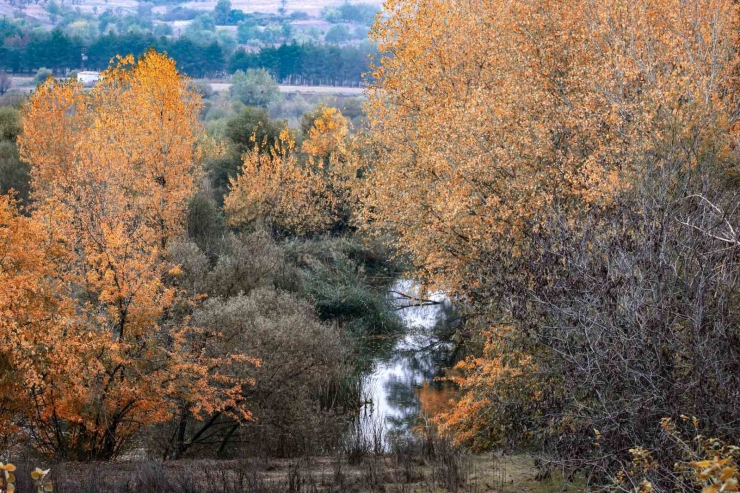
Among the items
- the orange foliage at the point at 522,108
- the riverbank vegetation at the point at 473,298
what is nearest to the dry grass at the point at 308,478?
the riverbank vegetation at the point at 473,298

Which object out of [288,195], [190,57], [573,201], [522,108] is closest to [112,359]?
[573,201]

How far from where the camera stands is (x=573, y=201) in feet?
43.7

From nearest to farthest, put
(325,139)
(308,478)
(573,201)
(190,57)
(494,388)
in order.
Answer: (308,478), (494,388), (573,201), (325,139), (190,57)

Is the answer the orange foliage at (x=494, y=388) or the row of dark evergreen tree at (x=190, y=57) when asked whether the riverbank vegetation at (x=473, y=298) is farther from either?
the row of dark evergreen tree at (x=190, y=57)

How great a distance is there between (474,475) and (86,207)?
42.6 ft

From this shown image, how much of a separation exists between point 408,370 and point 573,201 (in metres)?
8.69

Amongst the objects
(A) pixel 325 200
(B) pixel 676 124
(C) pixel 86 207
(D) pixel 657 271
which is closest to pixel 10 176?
(A) pixel 325 200

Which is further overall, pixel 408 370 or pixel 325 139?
pixel 325 139

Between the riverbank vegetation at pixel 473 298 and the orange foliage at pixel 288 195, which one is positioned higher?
the riverbank vegetation at pixel 473 298

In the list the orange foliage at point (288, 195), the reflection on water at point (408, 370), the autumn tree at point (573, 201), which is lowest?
the reflection on water at point (408, 370)

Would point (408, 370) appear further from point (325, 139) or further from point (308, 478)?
point (325, 139)

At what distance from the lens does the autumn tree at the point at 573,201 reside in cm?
796

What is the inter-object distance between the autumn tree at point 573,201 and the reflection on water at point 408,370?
273 cm

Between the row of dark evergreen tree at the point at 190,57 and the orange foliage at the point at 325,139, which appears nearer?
the orange foliage at the point at 325,139
